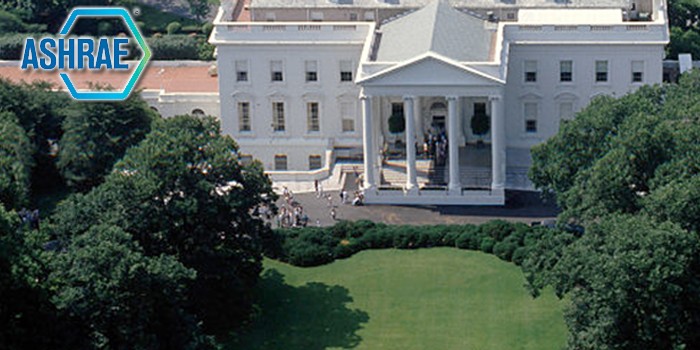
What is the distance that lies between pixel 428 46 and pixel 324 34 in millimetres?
10308

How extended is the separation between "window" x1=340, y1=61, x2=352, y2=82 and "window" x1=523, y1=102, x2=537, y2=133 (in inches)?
524

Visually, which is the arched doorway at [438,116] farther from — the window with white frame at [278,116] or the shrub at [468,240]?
the shrub at [468,240]

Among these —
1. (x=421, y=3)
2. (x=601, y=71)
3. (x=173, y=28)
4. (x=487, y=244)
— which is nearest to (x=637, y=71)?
(x=601, y=71)

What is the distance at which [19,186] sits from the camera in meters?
128

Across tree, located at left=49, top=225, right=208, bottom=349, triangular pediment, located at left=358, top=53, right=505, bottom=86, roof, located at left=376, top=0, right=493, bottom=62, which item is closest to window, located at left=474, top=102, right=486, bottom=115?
roof, located at left=376, top=0, right=493, bottom=62

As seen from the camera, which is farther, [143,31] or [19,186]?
[143,31]

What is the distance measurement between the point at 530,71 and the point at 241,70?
71.1ft

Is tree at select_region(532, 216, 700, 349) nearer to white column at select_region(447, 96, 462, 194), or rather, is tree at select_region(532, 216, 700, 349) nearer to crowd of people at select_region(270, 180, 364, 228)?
white column at select_region(447, 96, 462, 194)

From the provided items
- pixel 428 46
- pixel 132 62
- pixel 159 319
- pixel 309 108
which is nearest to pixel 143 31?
pixel 132 62

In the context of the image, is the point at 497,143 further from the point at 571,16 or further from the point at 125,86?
the point at 125,86

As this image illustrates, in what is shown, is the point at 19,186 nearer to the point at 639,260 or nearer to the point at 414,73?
the point at 414,73

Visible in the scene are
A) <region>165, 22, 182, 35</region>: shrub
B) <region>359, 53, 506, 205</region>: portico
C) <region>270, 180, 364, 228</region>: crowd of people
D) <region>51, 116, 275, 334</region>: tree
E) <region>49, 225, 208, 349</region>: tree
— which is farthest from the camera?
<region>165, 22, 182, 35</region>: shrub

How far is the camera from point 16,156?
137 m

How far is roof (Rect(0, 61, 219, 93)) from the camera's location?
156m
